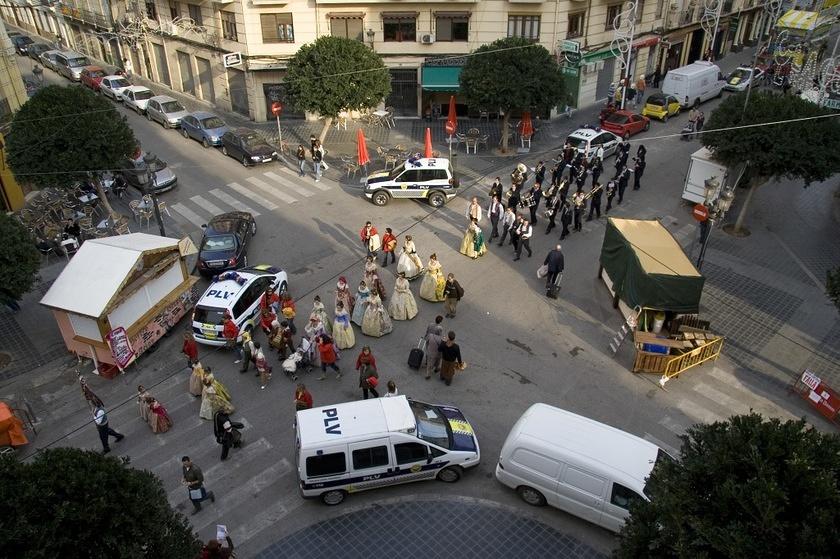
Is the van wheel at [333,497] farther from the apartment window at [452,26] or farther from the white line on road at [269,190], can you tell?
the apartment window at [452,26]

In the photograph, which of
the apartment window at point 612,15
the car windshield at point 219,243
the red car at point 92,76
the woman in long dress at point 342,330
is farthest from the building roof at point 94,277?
the apartment window at point 612,15

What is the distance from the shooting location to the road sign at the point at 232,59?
3084cm

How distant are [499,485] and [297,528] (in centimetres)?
382

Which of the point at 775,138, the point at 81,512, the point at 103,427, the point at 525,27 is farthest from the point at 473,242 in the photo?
the point at 525,27

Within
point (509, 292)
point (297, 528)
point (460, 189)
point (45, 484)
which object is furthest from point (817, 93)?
point (45, 484)

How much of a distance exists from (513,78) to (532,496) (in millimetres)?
19263

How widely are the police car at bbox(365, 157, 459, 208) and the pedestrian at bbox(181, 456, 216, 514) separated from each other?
13.8 meters

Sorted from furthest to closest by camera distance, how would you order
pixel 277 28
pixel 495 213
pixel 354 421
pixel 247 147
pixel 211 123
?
pixel 277 28, pixel 211 123, pixel 247 147, pixel 495 213, pixel 354 421

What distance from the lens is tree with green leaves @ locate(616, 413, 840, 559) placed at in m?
6.31

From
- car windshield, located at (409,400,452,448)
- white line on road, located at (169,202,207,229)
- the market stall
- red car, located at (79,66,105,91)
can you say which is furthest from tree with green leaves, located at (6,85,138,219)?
red car, located at (79,66,105,91)

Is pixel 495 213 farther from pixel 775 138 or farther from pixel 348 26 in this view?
pixel 348 26

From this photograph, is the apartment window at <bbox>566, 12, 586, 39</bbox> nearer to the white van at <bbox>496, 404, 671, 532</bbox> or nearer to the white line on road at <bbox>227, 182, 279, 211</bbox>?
the white line on road at <bbox>227, 182, 279, 211</bbox>

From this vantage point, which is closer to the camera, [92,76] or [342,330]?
[342,330]

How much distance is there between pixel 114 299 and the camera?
49.5ft
